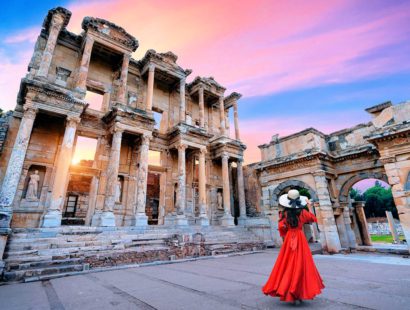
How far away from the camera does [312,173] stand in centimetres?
1255

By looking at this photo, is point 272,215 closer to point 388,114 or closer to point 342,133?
point 342,133

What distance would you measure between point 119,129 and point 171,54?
8.20 meters

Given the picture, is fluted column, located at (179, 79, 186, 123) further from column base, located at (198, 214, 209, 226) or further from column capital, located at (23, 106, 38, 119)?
column capital, located at (23, 106, 38, 119)

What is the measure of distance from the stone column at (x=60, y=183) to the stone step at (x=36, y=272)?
12.1 ft

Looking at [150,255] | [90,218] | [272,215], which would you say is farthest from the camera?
[272,215]

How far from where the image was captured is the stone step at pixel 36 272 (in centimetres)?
595

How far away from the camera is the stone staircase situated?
669 centimetres

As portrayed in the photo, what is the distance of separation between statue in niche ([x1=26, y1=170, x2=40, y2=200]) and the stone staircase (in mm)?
3253

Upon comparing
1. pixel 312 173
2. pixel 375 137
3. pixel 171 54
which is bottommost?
pixel 312 173

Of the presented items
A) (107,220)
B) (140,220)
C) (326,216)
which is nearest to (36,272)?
(107,220)

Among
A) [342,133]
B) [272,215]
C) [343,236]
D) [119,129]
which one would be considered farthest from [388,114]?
[119,129]

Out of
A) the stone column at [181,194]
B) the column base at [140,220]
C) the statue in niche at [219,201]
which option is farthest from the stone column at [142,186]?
the statue in niche at [219,201]

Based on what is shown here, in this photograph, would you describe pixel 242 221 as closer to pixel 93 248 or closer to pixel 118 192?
pixel 118 192

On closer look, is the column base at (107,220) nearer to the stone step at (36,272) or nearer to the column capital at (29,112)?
the stone step at (36,272)
